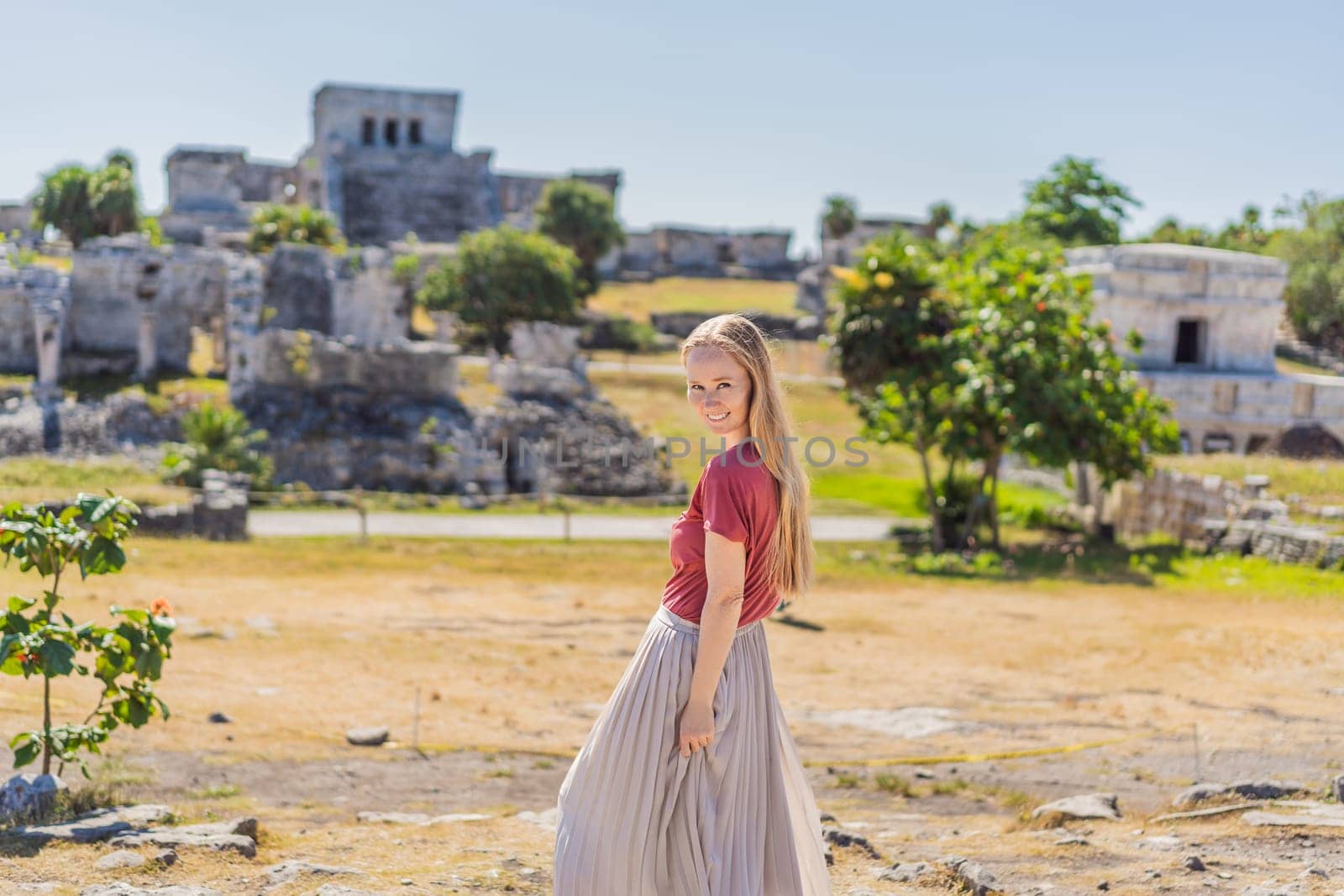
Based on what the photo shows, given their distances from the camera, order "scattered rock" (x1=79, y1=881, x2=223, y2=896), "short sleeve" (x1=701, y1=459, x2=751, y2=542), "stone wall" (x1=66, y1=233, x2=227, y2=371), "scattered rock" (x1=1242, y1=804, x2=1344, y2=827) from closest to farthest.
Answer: "short sleeve" (x1=701, y1=459, x2=751, y2=542)
"scattered rock" (x1=79, y1=881, x2=223, y2=896)
"scattered rock" (x1=1242, y1=804, x2=1344, y2=827)
"stone wall" (x1=66, y1=233, x2=227, y2=371)

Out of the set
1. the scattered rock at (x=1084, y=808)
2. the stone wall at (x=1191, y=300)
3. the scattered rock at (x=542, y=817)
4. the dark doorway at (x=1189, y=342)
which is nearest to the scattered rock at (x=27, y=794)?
the scattered rock at (x=542, y=817)

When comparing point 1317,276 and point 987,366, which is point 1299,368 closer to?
point 1317,276

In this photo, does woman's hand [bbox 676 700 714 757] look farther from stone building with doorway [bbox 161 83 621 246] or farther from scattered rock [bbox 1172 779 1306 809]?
stone building with doorway [bbox 161 83 621 246]

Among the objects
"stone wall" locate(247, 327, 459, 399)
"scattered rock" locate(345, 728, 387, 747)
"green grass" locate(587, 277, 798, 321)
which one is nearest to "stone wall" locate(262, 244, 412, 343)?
"stone wall" locate(247, 327, 459, 399)

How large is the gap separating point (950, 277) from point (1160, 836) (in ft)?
47.5

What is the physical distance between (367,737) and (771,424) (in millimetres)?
5356

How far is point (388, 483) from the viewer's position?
2416 centimetres

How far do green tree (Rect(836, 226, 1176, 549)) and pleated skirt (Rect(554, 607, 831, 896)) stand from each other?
46.0ft

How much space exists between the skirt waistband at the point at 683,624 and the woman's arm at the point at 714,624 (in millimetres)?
78

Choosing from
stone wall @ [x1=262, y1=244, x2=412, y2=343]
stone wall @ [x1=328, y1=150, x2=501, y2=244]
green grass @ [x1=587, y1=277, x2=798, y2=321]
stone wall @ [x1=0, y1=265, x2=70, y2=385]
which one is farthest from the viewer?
green grass @ [x1=587, y1=277, x2=798, y2=321]

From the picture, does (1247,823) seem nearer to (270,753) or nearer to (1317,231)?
(270,753)

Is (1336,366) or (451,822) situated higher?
(1336,366)

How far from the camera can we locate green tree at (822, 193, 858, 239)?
55.9m

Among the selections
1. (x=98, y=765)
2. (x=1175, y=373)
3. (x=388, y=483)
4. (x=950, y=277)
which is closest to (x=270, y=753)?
(x=98, y=765)
